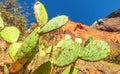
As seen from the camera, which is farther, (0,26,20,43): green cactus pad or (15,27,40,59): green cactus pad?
(0,26,20,43): green cactus pad

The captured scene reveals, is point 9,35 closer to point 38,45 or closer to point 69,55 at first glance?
point 38,45

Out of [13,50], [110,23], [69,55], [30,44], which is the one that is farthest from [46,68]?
[110,23]

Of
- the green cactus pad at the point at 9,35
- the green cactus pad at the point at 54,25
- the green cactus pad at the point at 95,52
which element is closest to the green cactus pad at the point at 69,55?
the green cactus pad at the point at 95,52

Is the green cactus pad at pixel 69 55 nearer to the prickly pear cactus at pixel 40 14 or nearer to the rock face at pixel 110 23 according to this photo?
the prickly pear cactus at pixel 40 14

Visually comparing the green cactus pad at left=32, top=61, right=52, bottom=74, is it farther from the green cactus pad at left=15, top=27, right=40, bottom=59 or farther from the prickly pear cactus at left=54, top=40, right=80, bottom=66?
the green cactus pad at left=15, top=27, right=40, bottom=59

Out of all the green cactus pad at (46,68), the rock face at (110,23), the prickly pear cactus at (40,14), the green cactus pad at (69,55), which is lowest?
the green cactus pad at (46,68)

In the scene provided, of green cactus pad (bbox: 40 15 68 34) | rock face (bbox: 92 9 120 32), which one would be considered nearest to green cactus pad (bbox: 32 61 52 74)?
green cactus pad (bbox: 40 15 68 34)

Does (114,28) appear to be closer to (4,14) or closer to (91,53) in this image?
(4,14)

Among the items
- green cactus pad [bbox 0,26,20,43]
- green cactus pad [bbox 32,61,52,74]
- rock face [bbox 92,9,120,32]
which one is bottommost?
green cactus pad [bbox 32,61,52,74]
